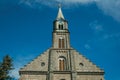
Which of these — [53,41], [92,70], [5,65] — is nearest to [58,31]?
[53,41]

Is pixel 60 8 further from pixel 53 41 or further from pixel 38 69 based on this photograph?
pixel 38 69

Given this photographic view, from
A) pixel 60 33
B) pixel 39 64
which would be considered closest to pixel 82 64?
pixel 39 64

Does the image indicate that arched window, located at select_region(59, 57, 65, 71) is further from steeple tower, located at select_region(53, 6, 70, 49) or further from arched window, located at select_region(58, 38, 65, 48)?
arched window, located at select_region(58, 38, 65, 48)

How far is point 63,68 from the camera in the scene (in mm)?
52719

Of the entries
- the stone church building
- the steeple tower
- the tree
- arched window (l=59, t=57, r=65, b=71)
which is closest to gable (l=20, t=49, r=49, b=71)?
the stone church building

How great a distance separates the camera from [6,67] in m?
38.4

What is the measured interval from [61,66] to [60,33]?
7680 millimetres

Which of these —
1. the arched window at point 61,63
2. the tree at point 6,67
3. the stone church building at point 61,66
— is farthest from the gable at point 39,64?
the tree at point 6,67

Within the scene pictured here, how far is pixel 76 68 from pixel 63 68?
2275 millimetres

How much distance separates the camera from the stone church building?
168ft

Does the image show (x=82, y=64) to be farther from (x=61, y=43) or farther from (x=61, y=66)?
(x=61, y=43)

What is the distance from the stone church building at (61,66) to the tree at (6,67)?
12.3 m

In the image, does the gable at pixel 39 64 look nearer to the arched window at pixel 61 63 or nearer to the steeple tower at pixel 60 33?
the arched window at pixel 61 63

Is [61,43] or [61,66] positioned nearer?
[61,66]
